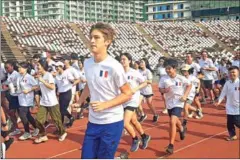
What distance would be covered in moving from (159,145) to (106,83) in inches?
155

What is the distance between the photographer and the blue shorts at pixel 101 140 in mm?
3650

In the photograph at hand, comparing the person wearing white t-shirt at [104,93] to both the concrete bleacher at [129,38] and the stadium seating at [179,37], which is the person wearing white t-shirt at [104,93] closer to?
the concrete bleacher at [129,38]

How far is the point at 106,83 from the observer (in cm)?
359

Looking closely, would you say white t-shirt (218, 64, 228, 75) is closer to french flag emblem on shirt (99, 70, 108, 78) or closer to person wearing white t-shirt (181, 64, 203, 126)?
person wearing white t-shirt (181, 64, 203, 126)

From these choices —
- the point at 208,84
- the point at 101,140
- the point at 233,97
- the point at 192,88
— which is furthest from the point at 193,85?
the point at 101,140

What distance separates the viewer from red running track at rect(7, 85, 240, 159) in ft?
21.7

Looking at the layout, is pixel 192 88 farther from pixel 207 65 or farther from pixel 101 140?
pixel 101 140

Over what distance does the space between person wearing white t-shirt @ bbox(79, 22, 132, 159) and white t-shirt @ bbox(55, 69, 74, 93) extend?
17.1ft

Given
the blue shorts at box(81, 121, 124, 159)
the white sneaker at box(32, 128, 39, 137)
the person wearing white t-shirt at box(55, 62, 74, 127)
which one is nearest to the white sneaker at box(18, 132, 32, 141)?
the white sneaker at box(32, 128, 39, 137)

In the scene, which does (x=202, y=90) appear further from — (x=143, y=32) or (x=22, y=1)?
(x=22, y=1)

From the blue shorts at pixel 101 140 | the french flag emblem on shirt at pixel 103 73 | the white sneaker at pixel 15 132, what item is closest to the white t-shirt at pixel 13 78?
the white sneaker at pixel 15 132

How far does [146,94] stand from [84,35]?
2377cm

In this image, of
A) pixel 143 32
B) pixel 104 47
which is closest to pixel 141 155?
pixel 104 47

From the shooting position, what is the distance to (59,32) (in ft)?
107
